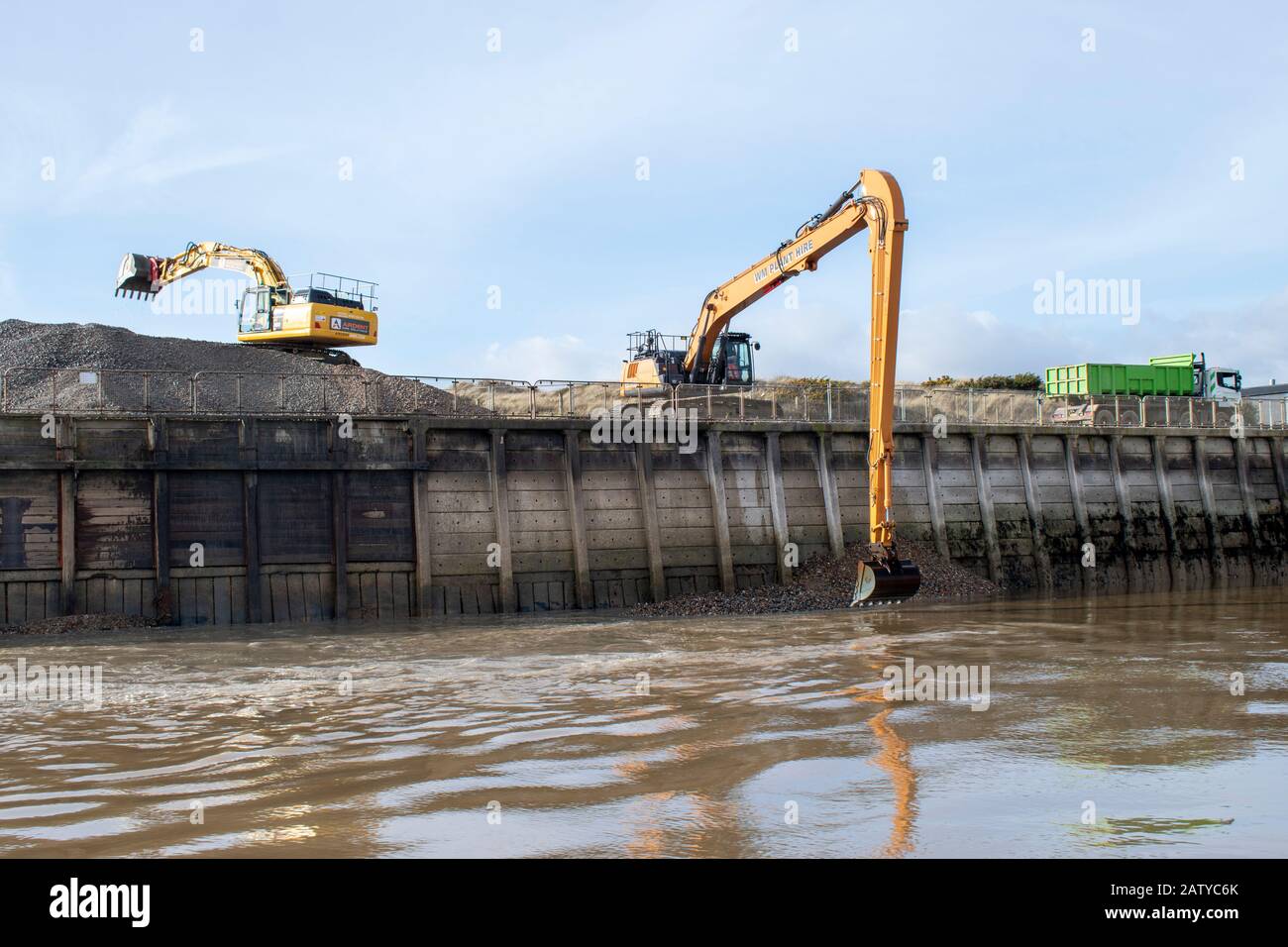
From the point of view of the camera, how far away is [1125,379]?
50.0m

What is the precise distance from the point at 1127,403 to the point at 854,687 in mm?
34440

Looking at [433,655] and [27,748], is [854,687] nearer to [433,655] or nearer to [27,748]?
[433,655]

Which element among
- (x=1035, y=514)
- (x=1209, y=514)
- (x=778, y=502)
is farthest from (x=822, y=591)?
(x=1209, y=514)

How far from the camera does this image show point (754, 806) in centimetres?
904

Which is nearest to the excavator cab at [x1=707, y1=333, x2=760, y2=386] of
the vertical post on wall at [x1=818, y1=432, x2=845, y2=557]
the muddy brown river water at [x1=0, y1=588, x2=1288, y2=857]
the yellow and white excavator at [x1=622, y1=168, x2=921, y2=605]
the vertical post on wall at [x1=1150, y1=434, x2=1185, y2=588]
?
the yellow and white excavator at [x1=622, y1=168, x2=921, y2=605]

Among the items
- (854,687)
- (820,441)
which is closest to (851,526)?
(820,441)

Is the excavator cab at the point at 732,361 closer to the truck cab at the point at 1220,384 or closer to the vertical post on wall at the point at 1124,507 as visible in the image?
the vertical post on wall at the point at 1124,507

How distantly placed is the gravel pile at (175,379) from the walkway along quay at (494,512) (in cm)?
176

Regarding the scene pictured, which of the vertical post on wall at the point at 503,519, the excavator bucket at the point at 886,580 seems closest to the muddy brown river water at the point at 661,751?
the excavator bucket at the point at 886,580

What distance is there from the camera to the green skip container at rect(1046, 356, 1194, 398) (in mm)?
49781

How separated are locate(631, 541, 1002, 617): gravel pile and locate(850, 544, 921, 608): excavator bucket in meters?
3.75

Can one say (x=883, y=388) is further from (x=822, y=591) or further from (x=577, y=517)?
(x=577, y=517)

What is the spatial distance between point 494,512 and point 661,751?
18698mm

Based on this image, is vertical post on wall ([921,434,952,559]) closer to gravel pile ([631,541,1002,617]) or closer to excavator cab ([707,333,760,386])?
gravel pile ([631,541,1002,617])
